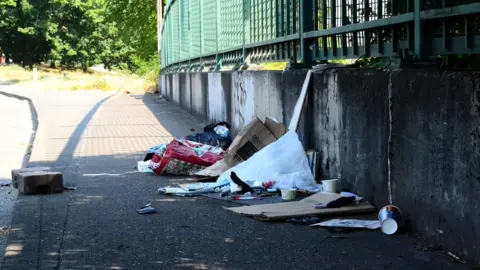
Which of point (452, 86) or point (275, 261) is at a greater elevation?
point (452, 86)

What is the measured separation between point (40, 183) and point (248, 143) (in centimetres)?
208

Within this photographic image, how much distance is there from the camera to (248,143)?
8078 mm

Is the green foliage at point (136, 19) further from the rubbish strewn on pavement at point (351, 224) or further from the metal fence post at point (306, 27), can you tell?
the rubbish strewn on pavement at point (351, 224)

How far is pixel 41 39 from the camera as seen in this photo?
250 ft

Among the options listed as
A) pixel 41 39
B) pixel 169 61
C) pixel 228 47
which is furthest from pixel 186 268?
pixel 41 39

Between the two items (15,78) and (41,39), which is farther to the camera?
(41,39)

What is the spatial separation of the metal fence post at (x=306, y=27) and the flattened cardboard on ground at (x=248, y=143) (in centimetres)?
70

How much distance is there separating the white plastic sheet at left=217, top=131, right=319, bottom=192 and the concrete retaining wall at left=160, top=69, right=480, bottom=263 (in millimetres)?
180

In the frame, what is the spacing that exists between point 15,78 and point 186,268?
61205mm

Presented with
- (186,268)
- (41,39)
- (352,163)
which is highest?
(41,39)

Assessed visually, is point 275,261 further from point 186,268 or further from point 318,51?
point 318,51

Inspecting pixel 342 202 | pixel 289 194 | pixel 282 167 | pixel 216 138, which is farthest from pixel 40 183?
pixel 216 138

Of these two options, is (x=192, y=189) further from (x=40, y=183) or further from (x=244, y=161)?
(x=40, y=183)

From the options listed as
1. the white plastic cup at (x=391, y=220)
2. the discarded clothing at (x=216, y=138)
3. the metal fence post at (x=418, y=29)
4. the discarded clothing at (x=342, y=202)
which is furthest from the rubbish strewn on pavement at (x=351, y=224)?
the discarded clothing at (x=216, y=138)
